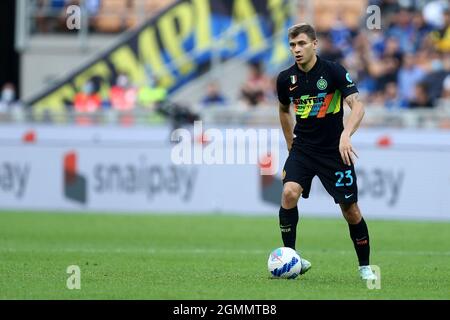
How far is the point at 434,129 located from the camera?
20.1 meters

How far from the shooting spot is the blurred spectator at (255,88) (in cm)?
2325

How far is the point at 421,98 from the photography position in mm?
21562

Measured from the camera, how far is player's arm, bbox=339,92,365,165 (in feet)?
32.2

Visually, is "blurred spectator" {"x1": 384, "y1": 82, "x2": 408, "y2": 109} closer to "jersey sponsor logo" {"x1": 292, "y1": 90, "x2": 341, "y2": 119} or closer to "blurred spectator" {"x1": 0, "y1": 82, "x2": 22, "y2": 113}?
"blurred spectator" {"x1": 0, "y1": 82, "x2": 22, "y2": 113}

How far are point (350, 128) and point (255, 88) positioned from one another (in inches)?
538

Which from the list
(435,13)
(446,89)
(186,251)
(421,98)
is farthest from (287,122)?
(435,13)

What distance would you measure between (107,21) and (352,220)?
Result: 60.8 ft

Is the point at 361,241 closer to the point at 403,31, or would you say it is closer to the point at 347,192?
the point at 347,192

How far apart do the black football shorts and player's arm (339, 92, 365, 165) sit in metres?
0.25

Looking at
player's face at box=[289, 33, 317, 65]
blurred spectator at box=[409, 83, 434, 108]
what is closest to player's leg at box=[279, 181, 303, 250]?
player's face at box=[289, 33, 317, 65]

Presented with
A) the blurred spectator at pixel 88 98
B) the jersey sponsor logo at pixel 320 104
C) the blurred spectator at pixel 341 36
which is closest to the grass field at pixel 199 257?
the jersey sponsor logo at pixel 320 104

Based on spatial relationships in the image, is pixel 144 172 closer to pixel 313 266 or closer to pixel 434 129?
pixel 434 129

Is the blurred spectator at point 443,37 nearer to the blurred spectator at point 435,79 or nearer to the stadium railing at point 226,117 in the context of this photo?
the blurred spectator at point 435,79

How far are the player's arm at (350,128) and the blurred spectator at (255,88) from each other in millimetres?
12985
